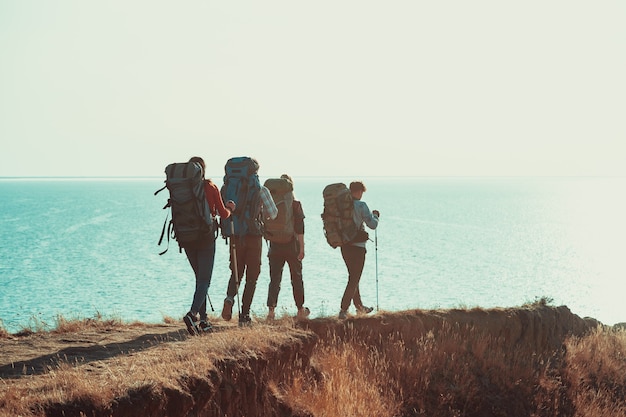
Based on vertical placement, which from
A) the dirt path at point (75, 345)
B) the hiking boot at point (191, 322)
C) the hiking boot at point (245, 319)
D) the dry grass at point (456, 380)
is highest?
the hiking boot at point (191, 322)

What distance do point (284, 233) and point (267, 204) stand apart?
0.88 meters

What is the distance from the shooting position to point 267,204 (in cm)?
1119

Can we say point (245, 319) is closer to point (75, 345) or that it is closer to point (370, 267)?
point (75, 345)

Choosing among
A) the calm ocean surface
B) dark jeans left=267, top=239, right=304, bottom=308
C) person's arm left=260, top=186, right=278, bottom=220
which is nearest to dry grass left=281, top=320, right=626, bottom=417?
dark jeans left=267, top=239, right=304, bottom=308

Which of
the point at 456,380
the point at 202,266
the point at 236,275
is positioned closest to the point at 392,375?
the point at 456,380

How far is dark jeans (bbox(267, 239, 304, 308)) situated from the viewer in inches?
474

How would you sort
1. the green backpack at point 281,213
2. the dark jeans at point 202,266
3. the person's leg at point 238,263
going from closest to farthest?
the dark jeans at point 202,266 < the person's leg at point 238,263 < the green backpack at point 281,213

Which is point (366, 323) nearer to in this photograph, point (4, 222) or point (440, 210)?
point (4, 222)

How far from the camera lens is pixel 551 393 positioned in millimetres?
13570

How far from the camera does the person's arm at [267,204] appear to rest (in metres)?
11.2

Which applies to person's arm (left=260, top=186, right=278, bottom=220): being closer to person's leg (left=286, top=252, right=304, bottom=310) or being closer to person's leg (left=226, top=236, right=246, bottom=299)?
person's leg (left=226, top=236, right=246, bottom=299)

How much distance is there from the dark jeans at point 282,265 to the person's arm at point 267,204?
0.87 metres

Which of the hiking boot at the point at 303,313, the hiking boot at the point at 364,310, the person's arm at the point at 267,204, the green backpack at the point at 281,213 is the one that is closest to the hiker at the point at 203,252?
the person's arm at the point at 267,204

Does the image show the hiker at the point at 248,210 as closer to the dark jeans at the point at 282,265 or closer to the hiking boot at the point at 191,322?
the dark jeans at the point at 282,265
